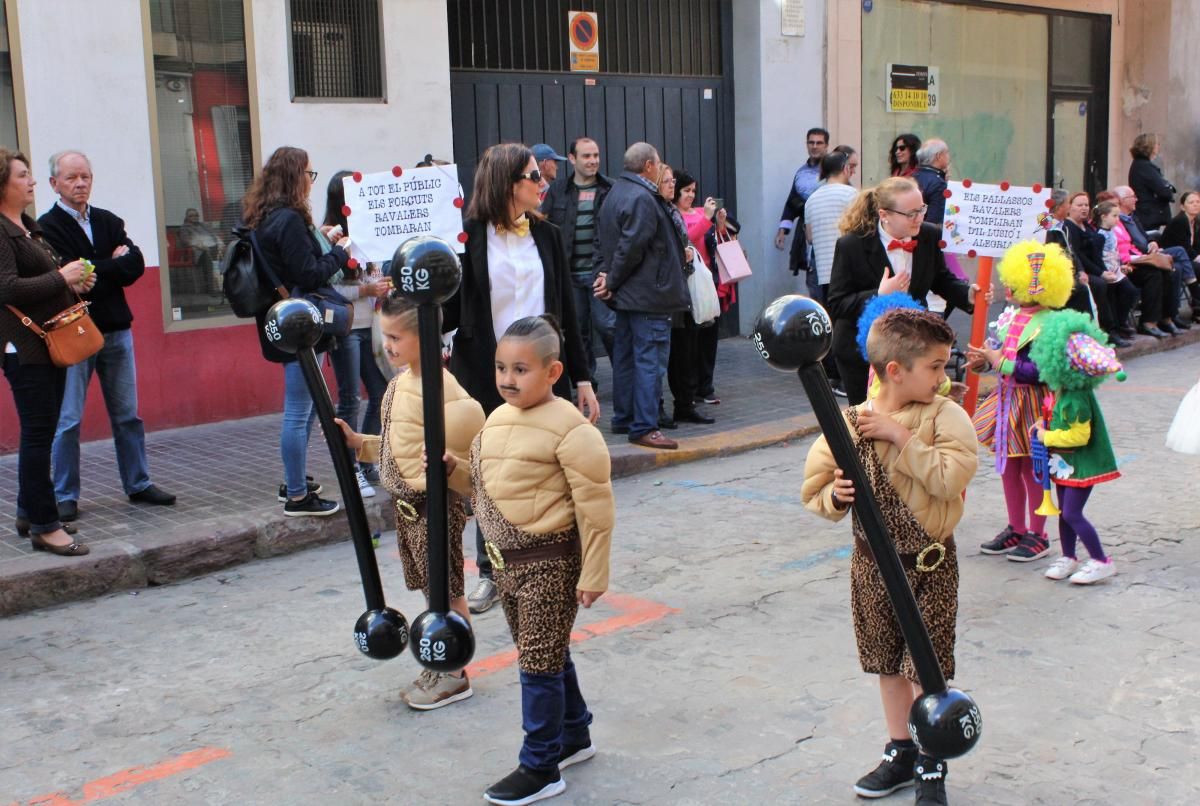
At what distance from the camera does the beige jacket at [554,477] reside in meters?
3.71

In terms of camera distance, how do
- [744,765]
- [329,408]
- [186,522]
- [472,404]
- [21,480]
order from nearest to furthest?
[329,408] < [744,765] < [472,404] < [21,480] < [186,522]

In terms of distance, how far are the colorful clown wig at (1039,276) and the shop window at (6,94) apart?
591 cm

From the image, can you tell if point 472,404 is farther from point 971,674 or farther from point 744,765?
point 971,674

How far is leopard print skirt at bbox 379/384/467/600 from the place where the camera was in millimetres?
4469

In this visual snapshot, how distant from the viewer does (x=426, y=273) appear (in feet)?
10.7

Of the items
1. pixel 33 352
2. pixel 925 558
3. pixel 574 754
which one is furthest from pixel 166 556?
pixel 925 558

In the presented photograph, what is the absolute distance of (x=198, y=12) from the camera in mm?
9039

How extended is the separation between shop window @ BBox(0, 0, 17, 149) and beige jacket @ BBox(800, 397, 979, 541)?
6429 millimetres

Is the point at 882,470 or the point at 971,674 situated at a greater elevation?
the point at 882,470

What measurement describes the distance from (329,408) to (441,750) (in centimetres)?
130

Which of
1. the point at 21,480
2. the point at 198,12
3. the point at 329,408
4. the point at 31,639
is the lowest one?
the point at 31,639

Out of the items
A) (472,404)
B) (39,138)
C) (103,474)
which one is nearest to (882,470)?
(472,404)

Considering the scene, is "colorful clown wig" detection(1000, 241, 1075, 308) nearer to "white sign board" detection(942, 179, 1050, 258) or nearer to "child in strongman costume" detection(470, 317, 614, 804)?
"white sign board" detection(942, 179, 1050, 258)

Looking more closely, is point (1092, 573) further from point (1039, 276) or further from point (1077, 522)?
point (1039, 276)
